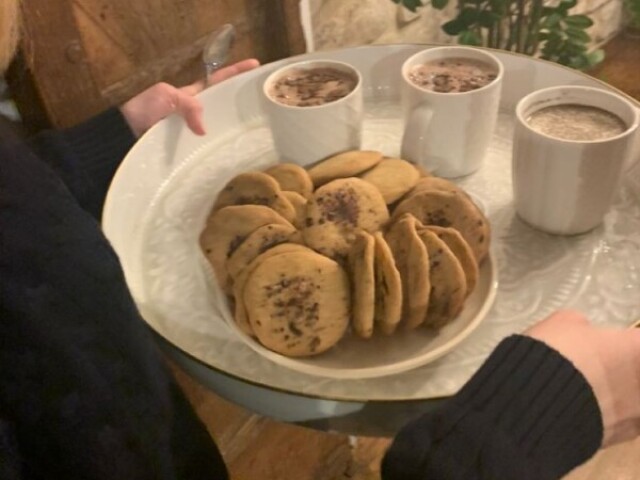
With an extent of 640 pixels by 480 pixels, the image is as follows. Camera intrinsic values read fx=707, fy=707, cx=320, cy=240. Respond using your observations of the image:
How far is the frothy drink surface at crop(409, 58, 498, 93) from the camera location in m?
0.73

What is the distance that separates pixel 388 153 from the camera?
0.79 m

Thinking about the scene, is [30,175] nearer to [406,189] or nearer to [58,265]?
[58,265]

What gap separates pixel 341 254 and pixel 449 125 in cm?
21

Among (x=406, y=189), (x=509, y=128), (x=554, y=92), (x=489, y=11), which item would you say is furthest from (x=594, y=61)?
(x=406, y=189)

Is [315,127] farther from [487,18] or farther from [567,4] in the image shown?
[567,4]

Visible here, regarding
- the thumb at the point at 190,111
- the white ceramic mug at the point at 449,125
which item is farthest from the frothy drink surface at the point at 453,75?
the thumb at the point at 190,111

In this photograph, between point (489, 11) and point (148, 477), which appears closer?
point (148, 477)

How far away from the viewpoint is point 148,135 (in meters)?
0.78

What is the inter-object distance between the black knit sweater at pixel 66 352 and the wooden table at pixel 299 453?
2.10ft

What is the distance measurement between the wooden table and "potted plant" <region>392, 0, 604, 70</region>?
71cm

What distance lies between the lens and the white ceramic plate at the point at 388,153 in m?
0.57

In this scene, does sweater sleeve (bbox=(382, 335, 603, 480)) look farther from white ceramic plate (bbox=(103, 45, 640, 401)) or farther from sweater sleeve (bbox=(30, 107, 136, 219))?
sweater sleeve (bbox=(30, 107, 136, 219))

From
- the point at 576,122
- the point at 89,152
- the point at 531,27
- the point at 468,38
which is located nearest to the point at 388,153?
the point at 576,122

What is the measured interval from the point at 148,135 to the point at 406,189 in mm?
306
